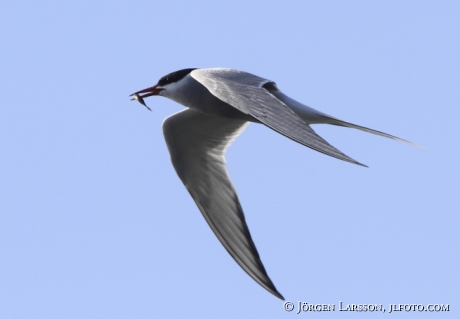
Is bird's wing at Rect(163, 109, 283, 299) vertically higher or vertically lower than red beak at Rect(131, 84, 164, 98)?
lower

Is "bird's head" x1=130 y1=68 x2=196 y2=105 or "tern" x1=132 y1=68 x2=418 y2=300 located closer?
"tern" x1=132 y1=68 x2=418 y2=300

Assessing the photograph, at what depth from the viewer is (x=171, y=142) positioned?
9531 mm

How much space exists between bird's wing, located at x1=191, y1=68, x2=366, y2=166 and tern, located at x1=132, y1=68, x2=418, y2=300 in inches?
0.4

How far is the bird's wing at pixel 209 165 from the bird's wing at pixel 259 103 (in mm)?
1332

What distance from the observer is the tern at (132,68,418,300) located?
25.4ft

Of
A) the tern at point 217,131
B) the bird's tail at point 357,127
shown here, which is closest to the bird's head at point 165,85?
the tern at point 217,131

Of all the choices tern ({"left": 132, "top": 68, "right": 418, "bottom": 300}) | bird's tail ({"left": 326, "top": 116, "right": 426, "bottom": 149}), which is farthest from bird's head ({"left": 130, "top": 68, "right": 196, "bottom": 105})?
bird's tail ({"left": 326, "top": 116, "right": 426, "bottom": 149})

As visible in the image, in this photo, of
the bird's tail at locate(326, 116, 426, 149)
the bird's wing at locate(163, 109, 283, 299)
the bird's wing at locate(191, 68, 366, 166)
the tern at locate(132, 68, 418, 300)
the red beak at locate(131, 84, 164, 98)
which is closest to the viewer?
the bird's wing at locate(191, 68, 366, 166)

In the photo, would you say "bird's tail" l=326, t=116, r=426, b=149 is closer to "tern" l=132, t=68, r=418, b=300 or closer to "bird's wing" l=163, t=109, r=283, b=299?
"tern" l=132, t=68, r=418, b=300

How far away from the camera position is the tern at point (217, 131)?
775cm


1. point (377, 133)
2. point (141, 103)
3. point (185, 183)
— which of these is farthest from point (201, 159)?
point (377, 133)

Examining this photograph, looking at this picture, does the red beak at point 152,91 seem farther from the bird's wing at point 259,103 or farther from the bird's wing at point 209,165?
the bird's wing at point 259,103

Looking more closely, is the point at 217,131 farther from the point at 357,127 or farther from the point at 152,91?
the point at 357,127

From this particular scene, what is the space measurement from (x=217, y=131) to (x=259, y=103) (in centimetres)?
288
